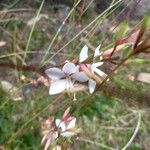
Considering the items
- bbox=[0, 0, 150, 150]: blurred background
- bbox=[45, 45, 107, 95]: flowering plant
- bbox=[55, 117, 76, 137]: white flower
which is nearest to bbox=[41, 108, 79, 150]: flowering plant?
bbox=[55, 117, 76, 137]: white flower

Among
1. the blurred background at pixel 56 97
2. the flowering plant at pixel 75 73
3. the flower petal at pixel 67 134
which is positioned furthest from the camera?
the blurred background at pixel 56 97

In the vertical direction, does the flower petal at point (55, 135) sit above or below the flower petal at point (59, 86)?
below

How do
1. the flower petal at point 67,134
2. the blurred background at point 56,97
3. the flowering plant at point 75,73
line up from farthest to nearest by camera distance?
the blurred background at point 56,97 → the flower petal at point 67,134 → the flowering plant at point 75,73

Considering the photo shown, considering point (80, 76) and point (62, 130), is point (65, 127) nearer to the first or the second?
point (62, 130)

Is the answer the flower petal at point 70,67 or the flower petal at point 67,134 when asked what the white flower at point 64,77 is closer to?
the flower petal at point 70,67

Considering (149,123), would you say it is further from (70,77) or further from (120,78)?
(70,77)

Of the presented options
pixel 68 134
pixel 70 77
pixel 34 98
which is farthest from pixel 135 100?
pixel 34 98

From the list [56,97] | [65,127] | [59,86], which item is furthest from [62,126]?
[56,97]

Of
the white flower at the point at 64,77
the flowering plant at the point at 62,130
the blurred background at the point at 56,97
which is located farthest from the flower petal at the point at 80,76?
the blurred background at the point at 56,97
